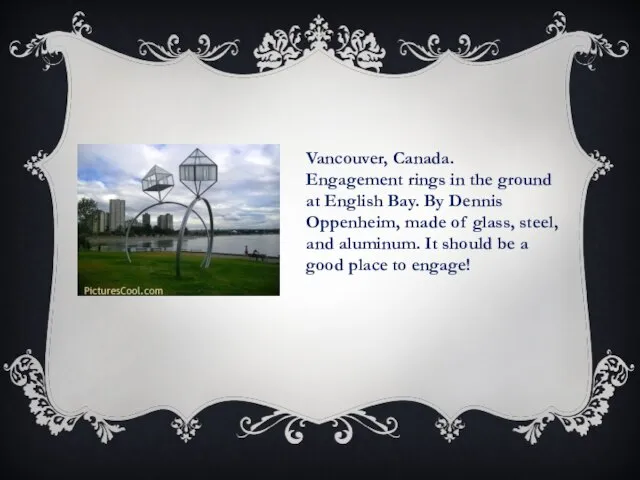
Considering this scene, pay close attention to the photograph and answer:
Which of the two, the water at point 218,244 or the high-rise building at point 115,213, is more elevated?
the high-rise building at point 115,213

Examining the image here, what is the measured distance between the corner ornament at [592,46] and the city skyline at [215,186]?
1340 millimetres

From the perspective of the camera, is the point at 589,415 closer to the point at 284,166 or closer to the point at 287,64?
the point at 284,166

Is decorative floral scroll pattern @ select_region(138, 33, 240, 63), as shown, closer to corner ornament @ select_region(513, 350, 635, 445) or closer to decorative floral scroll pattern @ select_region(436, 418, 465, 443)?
decorative floral scroll pattern @ select_region(436, 418, 465, 443)

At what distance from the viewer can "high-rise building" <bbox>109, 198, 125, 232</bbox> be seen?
89.2 inches

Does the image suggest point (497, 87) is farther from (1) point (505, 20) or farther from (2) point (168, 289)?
(2) point (168, 289)

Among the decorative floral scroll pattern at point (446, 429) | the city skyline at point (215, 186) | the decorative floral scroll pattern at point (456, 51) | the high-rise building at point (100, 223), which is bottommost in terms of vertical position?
the decorative floral scroll pattern at point (446, 429)

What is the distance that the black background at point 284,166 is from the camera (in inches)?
89.0

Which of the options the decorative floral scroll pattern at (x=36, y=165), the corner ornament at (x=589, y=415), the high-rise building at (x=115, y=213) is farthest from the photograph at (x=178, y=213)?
the corner ornament at (x=589, y=415)

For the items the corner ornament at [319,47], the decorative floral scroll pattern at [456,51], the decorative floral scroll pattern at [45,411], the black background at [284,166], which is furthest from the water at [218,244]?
the decorative floral scroll pattern at [456,51]

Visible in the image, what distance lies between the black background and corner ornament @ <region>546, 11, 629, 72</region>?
1.2 inches

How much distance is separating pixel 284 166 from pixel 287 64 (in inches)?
17.5

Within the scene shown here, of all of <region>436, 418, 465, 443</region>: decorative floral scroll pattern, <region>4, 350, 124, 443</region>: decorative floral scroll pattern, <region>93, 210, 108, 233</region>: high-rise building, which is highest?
<region>93, 210, 108, 233</region>: high-rise building

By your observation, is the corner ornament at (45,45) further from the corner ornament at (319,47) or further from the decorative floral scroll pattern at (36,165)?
the corner ornament at (319,47)

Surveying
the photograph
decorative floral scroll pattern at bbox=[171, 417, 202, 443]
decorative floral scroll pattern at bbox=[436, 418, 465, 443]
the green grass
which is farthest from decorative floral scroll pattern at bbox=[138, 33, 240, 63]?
decorative floral scroll pattern at bbox=[436, 418, 465, 443]
